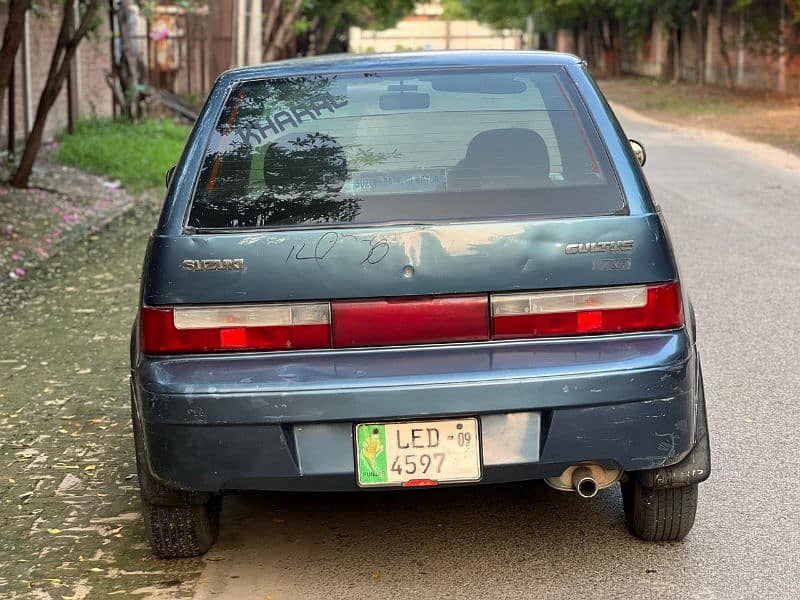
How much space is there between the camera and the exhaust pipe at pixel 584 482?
4059 millimetres

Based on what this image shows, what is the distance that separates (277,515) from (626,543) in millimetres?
1221

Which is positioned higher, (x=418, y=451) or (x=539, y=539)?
(x=418, y=451)

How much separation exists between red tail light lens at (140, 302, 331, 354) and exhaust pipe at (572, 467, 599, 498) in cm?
83

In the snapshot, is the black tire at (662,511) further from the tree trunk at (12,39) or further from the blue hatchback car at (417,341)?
the tree trunk at (12,39)

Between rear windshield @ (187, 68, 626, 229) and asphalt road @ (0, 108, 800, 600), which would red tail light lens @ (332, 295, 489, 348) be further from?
asphalt road @ (0, 108, 800, 600)

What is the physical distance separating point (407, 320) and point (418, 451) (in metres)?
0.36

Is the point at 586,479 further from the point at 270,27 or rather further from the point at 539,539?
the point at 270,27

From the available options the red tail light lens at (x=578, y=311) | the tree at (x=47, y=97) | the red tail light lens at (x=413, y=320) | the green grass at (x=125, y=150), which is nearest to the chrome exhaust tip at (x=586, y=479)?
the red tail light lens at (x=578, y=311)

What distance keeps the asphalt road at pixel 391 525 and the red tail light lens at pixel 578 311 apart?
2.49ft

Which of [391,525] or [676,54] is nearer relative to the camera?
[391,525]

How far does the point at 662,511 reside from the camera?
4.30 meters

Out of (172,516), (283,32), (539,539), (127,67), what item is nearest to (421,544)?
(539,539)

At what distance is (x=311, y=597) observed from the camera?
405 cm

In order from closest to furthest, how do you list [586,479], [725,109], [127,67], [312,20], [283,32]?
[586,479]
[127,67]
[283,32]
[725,109]
[312,20]
